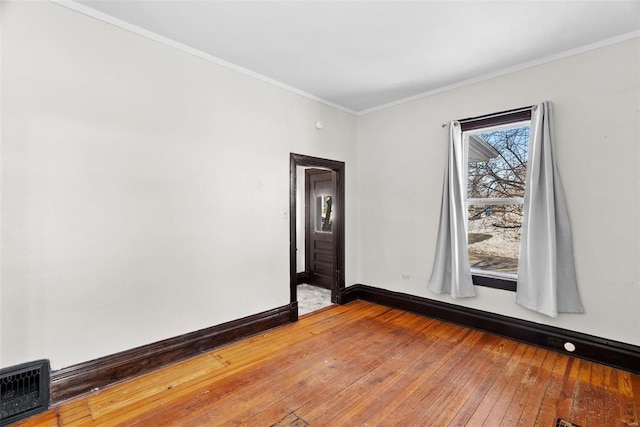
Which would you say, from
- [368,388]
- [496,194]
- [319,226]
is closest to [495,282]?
[496,194]

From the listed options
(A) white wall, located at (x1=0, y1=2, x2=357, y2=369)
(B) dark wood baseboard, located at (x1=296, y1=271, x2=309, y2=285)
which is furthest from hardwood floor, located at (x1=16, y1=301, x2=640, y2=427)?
(B) dark wood baseboard, located at (x1=296, y1=271, x2=309, y2=285)

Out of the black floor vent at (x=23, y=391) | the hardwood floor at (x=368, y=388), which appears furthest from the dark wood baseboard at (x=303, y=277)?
the black floor vent at (x=23, y=391)

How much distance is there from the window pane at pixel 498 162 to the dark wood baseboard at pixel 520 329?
1.38 meters

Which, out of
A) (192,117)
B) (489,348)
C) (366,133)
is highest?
(366,133)

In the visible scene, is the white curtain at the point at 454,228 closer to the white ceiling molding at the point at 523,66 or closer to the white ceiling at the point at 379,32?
the white ceiling molding at the point at 523,66

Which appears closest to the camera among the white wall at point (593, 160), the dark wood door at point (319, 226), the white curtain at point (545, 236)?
the white wall at point (593, 160)

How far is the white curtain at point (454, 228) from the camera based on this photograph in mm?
3525

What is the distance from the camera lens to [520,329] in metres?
3.14

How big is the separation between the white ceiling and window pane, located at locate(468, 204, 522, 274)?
1.53m

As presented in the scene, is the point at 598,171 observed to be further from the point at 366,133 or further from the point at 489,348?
the point at 366,133

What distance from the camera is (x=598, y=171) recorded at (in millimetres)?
2736

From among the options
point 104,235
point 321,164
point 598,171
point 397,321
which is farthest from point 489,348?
point 104,235

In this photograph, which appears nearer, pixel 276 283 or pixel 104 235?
pixel 104 235

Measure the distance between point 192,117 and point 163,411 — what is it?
2.40 meters
